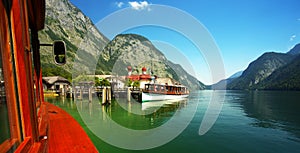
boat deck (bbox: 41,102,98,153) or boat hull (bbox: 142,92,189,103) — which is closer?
boat deck (bbox: 41,102,98,153)

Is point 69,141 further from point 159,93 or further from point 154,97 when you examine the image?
point 159,93

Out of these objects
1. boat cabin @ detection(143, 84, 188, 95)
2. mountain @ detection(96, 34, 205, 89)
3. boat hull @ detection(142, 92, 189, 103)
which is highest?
mountain @ detection(96, 34, 205, 89)

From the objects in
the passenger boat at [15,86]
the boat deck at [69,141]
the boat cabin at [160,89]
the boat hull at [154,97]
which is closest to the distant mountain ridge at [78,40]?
the boat cabin at [160,89]

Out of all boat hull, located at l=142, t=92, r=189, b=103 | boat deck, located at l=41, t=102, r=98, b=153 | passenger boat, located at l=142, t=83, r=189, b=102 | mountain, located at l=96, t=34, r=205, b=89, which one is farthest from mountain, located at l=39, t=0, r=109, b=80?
boat deck, located at l=41, t=102, r=98, b=153

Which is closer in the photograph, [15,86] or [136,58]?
[15,86]

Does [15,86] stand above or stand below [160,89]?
above

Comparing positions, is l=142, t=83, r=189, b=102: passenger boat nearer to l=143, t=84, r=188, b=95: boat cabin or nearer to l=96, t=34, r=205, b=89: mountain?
l=143, t=84, r=188, b=95: boat cabin

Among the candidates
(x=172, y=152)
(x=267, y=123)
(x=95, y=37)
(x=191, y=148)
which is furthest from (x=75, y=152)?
(x=95, y=37)

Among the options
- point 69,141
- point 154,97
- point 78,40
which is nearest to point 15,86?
point 69,141

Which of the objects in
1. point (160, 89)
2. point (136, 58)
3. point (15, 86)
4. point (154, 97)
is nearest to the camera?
point (15, 86)
